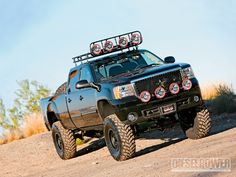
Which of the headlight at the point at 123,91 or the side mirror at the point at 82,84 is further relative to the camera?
the side mirror at the point at 82,84

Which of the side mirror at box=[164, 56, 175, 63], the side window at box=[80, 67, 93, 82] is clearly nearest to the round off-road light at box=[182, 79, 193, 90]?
the side mirror at box=[164, 56, 175, 63]

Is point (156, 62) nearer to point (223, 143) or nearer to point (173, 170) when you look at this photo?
point (223, 143)

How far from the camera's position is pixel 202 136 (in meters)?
13.2

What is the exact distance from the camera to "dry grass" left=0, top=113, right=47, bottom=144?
77.9ft

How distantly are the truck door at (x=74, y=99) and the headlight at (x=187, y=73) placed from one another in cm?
252

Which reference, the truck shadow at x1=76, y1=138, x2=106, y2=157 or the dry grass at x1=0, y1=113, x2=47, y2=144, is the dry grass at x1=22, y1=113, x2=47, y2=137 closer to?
the dry grass at x1=0, y1=113, x2=47, y2=144

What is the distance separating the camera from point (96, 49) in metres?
13.5

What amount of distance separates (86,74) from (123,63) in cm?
79

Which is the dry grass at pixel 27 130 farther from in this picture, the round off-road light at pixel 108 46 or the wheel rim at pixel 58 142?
the round off-road light at pixel 108 46

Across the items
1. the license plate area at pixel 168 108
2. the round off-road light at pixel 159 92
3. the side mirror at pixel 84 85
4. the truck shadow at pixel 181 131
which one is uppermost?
the side mirror at pixel 84 85

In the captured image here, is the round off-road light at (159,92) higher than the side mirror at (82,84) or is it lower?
lower

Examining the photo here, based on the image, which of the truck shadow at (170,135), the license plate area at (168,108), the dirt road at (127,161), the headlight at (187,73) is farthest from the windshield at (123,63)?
the truck shadow at (170,135)

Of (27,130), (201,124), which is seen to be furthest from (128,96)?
(27,130)

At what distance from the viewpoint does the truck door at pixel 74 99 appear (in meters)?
13.9
